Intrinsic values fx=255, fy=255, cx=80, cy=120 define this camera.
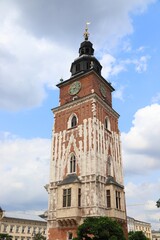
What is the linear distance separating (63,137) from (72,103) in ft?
16.6

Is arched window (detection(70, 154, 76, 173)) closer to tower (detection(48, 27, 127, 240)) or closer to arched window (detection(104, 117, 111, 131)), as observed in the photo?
tower (detection(48, 27, 127, 240))

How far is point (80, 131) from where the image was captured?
34.1m

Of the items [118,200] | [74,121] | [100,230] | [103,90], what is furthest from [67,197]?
[103,90]

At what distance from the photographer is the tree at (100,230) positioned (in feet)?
66.8

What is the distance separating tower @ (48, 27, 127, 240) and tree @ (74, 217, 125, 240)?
703 cm

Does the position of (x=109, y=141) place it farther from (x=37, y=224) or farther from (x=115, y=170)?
(x=37, y=224)

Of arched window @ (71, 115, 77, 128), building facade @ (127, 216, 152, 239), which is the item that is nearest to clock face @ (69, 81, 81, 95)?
arched window @ (71, 115, 77, 128)

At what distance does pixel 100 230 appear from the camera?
2055 centimetres

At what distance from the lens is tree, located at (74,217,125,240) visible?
66.8 ft

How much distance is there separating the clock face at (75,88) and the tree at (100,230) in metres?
20.6

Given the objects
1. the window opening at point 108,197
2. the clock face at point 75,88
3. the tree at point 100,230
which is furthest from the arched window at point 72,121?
the tree at point 100,230

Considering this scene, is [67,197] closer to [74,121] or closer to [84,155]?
[84,155]

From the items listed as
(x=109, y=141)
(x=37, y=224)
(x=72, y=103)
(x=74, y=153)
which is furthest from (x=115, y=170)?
(x=37, y=224)

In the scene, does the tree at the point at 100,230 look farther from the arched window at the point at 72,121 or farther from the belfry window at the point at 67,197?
the arched window at the point at 72,121
